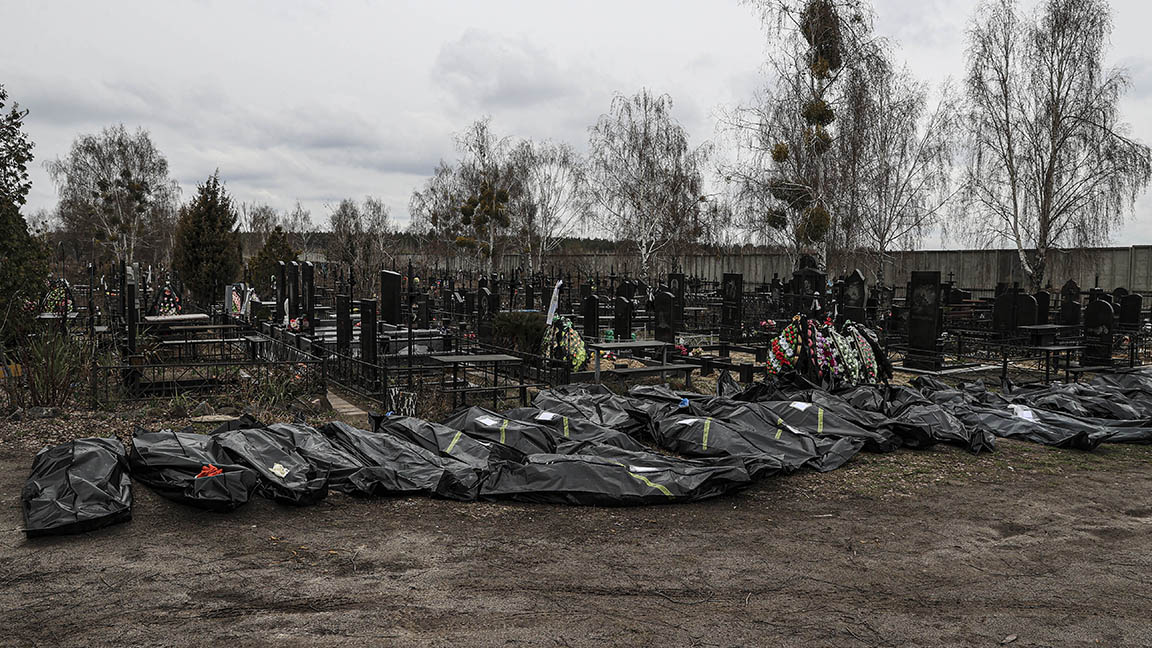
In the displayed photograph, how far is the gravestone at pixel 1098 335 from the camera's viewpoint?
15195 millimetres

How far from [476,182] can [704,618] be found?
136 feet

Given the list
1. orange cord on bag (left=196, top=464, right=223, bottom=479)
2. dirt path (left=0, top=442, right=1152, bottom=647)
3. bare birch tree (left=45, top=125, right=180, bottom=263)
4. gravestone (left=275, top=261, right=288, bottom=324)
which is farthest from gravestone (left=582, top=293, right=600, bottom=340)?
bare birch tree (left=45, top=125, right=180, bottom=263)

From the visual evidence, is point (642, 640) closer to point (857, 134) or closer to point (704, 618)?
point (704, 618)

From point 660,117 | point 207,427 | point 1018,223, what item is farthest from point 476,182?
point 207,427

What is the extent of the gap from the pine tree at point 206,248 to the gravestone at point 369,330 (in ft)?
41.3

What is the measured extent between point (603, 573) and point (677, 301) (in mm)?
10836

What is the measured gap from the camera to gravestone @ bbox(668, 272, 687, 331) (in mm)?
14457

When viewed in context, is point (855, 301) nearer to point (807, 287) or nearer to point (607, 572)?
point (807, 287)

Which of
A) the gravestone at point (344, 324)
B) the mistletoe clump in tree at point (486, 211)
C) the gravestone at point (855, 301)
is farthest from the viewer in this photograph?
the mistletoe clump in tree at point (486, 211)

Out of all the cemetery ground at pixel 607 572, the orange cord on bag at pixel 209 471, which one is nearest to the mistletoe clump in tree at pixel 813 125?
Result: the cemetery ground at pixel 607 572

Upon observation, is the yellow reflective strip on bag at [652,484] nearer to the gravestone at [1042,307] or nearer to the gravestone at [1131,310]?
the gravestone at [1042,307]

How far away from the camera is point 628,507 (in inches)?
238

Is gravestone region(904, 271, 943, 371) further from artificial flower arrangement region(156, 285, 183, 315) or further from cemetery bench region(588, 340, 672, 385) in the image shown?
artificial flower arrangement region(156, 285, 183, 315)

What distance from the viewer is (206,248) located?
2236 cm
